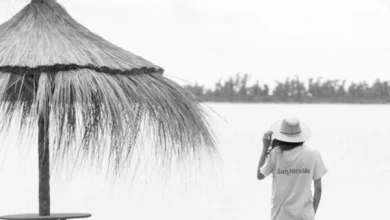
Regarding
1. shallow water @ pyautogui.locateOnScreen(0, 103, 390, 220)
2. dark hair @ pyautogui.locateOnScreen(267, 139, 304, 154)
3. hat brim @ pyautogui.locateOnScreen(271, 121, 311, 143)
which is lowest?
shallow water @ pyautogui.locateOnScreen(0, 103, 390, 220)

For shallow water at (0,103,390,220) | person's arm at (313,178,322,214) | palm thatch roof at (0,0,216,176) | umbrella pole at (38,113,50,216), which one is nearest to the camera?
person's arm at (313,178,322,214)

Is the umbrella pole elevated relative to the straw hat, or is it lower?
lower

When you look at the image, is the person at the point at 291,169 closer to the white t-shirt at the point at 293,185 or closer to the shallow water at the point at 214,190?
the white t-shirt at the point at 293,185

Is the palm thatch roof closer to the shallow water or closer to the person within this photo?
the shallow water

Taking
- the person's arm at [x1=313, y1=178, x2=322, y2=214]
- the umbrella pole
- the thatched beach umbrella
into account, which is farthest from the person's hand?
the umbrella pole

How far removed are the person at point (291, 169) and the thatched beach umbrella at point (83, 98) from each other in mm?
1406

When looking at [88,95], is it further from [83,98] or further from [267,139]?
[267,139]

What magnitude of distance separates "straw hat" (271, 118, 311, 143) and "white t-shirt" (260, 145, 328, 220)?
0.26ft

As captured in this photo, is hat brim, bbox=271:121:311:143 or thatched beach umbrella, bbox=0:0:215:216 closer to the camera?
hat brim, bbox=271:121:311:143

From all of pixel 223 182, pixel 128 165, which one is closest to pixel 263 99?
pixel 223 182

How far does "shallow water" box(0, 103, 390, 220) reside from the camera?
9.94m

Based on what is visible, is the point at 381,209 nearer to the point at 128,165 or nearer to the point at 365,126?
the point at 128,165

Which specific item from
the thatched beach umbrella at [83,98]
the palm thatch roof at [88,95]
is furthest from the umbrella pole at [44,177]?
the palm thatch roof at [88,95]

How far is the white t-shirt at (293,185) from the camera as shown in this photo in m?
4.64
